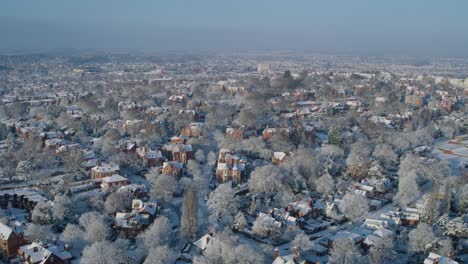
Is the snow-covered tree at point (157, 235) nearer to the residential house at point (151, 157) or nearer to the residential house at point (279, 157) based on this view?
the residential house at point (151, 157)

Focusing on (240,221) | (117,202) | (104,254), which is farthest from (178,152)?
(104,254)

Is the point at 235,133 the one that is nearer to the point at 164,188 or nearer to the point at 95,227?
the point at 164,188

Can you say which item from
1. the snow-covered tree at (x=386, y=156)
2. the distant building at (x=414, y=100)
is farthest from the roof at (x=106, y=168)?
the distant building at (x=414, y=100)

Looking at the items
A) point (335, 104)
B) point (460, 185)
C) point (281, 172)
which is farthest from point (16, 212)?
point (335, 104)

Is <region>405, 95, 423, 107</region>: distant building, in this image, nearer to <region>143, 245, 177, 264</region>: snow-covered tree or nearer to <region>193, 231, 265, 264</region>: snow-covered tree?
<region>193, 231, 265, 264</region>: snow-covered tree

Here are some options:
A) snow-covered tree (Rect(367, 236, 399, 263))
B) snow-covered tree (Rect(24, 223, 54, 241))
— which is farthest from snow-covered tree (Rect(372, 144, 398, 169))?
snow-covered tree (Rect(24, 223, 54, 241))

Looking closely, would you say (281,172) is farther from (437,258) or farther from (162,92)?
(162,92)
